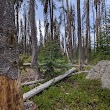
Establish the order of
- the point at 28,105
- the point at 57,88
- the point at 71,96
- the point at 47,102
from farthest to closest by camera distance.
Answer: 1. the point at 57,88
2. the point at 71,96
3. the point at 47,102
4. the point at 28,105

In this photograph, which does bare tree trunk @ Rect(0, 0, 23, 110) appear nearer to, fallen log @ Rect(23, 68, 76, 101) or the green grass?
fallen log @ Rect(23, 68, 76, 101)

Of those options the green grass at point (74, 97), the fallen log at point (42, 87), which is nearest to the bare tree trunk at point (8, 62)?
the fallen log at point (42, 87)

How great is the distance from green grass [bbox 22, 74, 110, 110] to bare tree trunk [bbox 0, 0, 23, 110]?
4791mm

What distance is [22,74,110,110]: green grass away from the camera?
8.62 metres

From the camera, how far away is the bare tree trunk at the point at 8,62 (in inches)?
133

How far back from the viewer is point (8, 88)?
3414mm

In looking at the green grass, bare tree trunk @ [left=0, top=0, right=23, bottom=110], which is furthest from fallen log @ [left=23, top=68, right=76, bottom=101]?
bare tree trunk @ [left=0, top=0, right=23, bottom=110]

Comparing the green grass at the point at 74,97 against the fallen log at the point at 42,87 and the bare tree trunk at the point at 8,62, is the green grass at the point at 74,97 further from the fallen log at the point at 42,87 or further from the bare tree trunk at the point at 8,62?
the bare tree trunk at the point at 8,62

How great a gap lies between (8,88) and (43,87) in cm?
660

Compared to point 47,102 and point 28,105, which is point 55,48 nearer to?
point 47,102

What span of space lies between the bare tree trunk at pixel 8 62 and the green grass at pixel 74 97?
15.7 ft

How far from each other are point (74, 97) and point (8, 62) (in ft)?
20.5

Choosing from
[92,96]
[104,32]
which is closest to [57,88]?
[92,96]

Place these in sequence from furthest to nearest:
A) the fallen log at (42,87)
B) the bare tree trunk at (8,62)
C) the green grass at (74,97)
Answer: the fallen log at (42,87) < the green grass at (74,97) < the bare tree trunk at (8,62)
